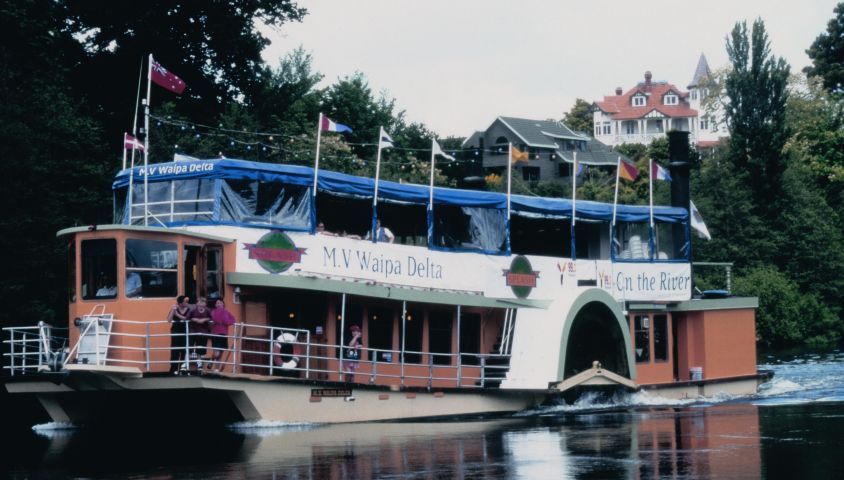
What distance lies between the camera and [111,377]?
20172 millimetres

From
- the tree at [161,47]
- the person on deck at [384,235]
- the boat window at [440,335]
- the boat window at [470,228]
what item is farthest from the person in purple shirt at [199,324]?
the tree at [161,47]

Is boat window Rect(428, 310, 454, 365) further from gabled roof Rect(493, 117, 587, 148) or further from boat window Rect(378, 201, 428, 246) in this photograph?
gabled roof Rect(493, 117, 587, 148)

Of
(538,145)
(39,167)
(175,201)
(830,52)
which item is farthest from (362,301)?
(538,145)

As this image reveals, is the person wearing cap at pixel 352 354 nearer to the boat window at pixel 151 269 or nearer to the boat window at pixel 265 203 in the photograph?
the boat window at pixel 265 203

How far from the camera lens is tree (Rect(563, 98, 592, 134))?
120819 mm

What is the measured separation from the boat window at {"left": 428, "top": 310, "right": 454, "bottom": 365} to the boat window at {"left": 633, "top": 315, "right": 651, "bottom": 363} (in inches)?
204

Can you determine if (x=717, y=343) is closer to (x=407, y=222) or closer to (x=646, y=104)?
A: (x=407, y=222)

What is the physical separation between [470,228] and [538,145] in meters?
69.7

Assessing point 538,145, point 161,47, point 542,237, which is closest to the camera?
point 542,237

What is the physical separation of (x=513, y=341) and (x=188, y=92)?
20.4 meters

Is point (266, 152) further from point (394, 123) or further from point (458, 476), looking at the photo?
point (458, 476)

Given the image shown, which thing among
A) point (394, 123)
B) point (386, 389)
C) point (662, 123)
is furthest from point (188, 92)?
point (662, 123)

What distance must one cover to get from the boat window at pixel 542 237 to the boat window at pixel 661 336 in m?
2.76

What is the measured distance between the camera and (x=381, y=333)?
24.5 meters
